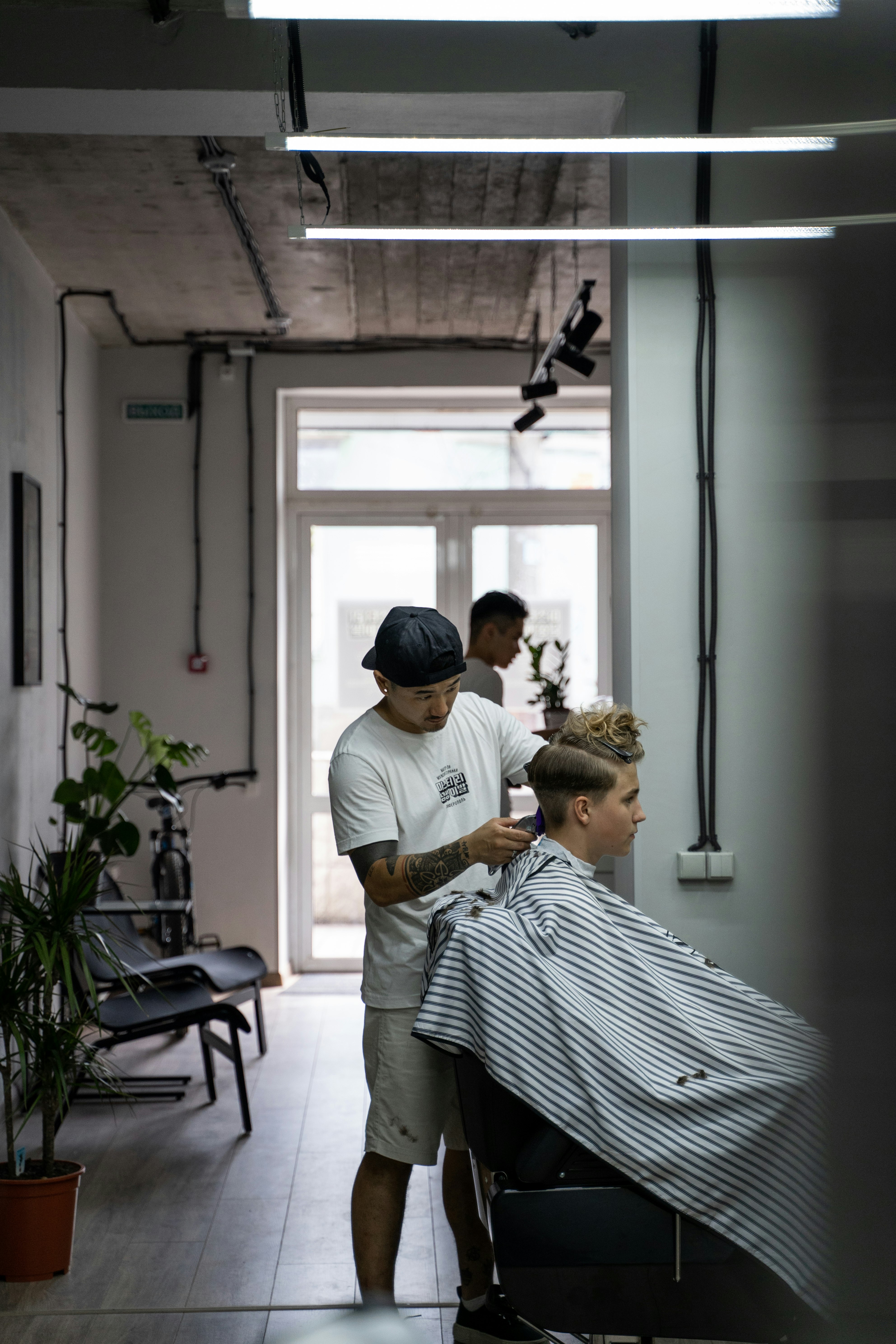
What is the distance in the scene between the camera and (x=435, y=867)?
202 centimetres

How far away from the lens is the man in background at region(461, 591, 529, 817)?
3.52 meters

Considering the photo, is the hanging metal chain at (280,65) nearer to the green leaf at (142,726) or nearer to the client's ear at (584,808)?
the client's ear at (584,808)

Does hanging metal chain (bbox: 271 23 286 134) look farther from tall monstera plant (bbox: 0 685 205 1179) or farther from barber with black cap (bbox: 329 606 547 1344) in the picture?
tall monstera plant (bbox: 0 685 205 1179)

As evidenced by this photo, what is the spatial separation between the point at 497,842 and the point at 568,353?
2.70 m

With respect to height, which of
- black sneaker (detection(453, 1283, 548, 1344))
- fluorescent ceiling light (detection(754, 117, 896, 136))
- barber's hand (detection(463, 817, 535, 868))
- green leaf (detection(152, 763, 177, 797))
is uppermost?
fluorescent ceiling light (detection(754, 117, 896, 136))

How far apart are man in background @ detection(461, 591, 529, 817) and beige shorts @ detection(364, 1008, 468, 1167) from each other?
1.37 m

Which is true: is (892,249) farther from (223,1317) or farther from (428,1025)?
(223,1317)

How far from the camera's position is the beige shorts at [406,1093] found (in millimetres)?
2123

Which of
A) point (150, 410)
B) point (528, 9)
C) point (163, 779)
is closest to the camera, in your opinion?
point (528, 9)

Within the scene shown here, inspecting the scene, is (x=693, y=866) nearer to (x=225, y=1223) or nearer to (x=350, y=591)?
(x=225, y=1223)

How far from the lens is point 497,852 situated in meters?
1.95

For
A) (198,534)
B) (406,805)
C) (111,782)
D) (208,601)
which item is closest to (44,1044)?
(406,805)

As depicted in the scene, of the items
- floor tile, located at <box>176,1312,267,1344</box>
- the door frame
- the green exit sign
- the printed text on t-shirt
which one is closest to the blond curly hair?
the printed text on t-shirt

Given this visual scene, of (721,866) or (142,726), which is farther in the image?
(142,726)
